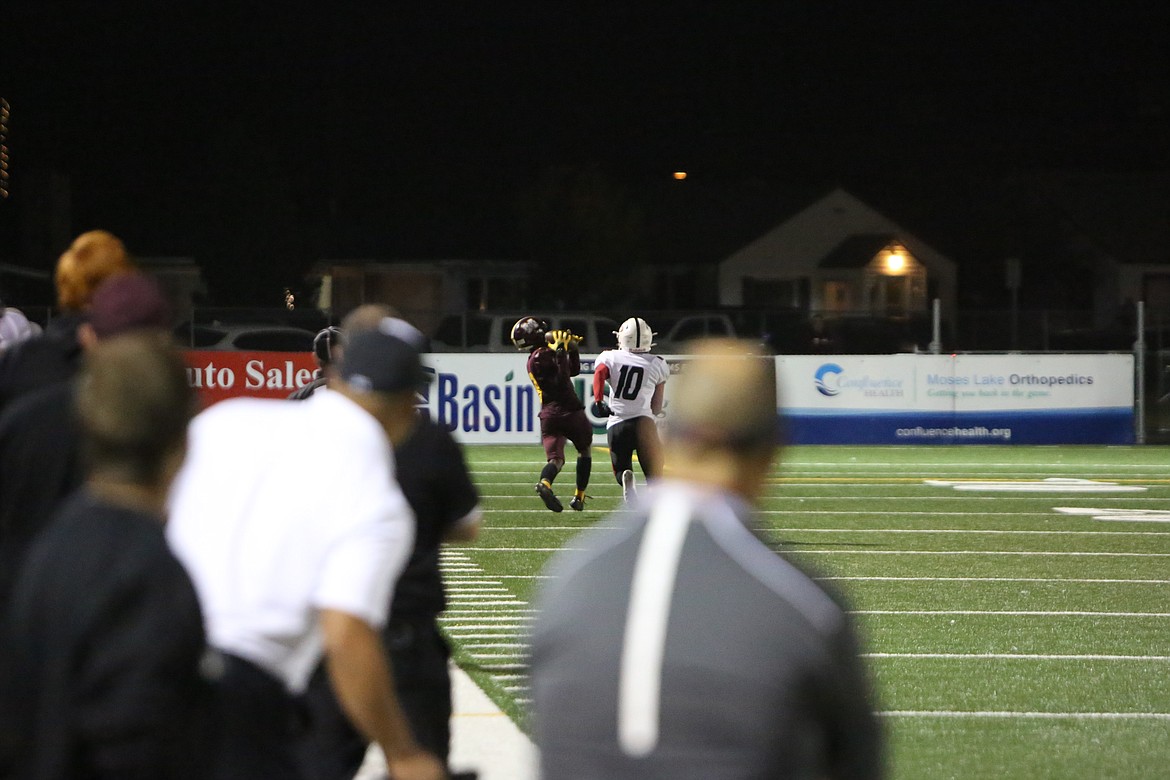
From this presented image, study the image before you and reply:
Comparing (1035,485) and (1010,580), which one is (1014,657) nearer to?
(1010,580)

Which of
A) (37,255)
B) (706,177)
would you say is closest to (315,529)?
(37,255)

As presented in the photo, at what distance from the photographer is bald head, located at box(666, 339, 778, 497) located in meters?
2.46

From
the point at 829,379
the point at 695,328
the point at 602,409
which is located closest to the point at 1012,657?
the point at 602,409

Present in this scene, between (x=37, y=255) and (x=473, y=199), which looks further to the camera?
(x=473, y=199)

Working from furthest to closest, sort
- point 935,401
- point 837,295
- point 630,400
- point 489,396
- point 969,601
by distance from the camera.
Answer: point 837,295, point 935,401, point 489,396, point 630,400, point 969,601

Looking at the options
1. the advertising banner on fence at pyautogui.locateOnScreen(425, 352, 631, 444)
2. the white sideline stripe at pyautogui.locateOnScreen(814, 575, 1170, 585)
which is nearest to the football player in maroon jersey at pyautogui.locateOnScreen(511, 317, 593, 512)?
the white sideline stripe at pyautogui.locateOnScreen(814, 575, 1170, 585)

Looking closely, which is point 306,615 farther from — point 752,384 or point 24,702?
point 752,384

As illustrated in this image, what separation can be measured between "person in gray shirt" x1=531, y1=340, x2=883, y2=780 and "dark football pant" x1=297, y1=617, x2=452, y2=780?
1819mm

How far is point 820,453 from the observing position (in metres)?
24.7

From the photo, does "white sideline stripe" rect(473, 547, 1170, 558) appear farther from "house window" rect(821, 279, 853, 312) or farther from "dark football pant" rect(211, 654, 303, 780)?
"house window" rect(821, 279, 853, 312)

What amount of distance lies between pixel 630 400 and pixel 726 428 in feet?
39.7

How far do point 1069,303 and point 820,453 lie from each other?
39.5 meters

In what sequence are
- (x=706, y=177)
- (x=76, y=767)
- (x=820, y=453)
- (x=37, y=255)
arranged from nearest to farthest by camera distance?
(x=76, y=767) → (x=820, y=453) → (x=37, y=255) → (x=706, y=177)

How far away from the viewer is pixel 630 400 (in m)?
14.6
